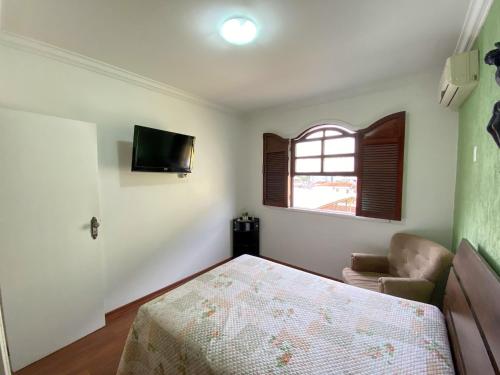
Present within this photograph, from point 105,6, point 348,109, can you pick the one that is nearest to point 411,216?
point 348,109

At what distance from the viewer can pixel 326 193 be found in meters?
3.07

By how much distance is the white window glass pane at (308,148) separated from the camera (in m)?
3.04

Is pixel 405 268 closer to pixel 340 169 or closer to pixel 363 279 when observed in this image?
pixel 363 279

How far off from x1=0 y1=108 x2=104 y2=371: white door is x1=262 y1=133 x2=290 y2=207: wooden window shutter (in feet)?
7.49

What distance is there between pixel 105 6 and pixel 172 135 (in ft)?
4.12

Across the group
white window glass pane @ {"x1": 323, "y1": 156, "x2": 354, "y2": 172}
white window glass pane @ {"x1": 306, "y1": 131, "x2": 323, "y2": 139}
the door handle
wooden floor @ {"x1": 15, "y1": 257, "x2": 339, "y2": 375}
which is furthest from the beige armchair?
the door handle

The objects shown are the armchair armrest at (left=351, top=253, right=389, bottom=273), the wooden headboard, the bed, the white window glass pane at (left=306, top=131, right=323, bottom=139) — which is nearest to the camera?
the wooden headboard

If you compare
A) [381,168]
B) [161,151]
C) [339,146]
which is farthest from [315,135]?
[161,151]

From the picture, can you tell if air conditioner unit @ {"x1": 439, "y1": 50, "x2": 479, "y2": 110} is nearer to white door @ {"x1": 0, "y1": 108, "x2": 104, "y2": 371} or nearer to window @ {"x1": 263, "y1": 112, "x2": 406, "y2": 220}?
window @ {"x1": 263, "y1": 112, "x2": 406, "y2": 220}

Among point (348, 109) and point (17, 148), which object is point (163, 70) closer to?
point (17, 148)

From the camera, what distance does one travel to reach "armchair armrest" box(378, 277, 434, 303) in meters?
1.75

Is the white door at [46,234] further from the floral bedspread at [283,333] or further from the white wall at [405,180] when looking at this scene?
the white wall at [405,180]

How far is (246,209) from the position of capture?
3.84m

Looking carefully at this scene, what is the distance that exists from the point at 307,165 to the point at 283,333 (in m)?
2.38
